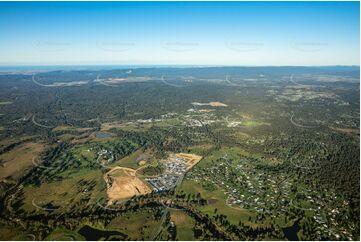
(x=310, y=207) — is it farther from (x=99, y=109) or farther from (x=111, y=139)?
(x=99, y=109)

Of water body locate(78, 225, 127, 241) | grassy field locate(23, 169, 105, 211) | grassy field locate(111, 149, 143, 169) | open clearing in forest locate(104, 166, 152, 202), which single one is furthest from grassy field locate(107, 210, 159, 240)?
grassy field locate(111, 149, 143, 169)

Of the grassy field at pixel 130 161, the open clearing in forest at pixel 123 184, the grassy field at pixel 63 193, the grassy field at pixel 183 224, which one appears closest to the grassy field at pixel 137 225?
the grassy field at pixel 183 224

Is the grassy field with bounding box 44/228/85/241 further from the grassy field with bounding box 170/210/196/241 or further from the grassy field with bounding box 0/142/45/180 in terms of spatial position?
the grassy field with bounding box 0/142/45/180

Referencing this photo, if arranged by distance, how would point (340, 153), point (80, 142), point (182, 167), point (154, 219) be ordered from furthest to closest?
point (80, 142)
point (340, 153)
point (182, 167)
point (154, 219)

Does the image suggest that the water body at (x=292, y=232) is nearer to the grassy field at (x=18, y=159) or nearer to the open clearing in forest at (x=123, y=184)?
the open clearing in forest at (x=123, y=184)

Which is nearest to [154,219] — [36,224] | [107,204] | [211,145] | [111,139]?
[107,204]

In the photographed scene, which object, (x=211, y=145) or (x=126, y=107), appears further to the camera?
(x=126, y=107)
